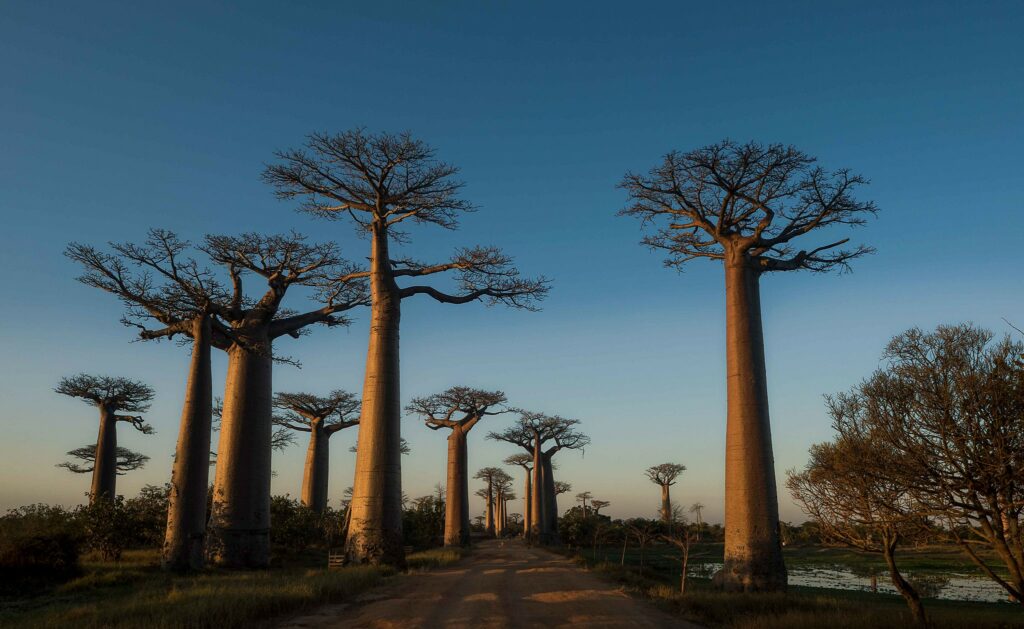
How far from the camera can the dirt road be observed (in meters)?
9.52

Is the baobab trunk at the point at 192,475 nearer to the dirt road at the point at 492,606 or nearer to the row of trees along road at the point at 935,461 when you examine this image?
the dirt road at the point at 492,606

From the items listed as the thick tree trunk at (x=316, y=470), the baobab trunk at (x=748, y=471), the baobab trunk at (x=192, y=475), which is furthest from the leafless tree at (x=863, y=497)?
the thick tree trunk at (x=316, y=470)

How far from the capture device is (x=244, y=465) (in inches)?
752

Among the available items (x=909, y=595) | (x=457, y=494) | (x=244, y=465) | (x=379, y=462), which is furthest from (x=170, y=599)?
(x=457, y=494)

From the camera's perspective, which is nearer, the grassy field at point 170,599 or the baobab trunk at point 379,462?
the grassy field at point 170,599

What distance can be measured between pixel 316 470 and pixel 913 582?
27.7m

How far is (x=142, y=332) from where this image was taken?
18.2 metres

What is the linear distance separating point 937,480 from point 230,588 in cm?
1114

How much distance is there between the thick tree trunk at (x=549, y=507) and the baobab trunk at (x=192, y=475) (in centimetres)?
2888

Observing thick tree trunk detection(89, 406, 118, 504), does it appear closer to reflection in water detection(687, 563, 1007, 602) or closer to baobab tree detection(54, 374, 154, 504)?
baobab tree detection(54, 374, 154, 504)

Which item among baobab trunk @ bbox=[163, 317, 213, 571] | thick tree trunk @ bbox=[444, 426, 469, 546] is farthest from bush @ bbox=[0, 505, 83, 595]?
thick tree trunk @ bbox=[444, 426, 469, 546]

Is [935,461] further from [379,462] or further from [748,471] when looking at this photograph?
[379,462]

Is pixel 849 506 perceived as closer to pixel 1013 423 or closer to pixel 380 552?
pixel 1013 423

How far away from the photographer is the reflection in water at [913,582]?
20562 mm
